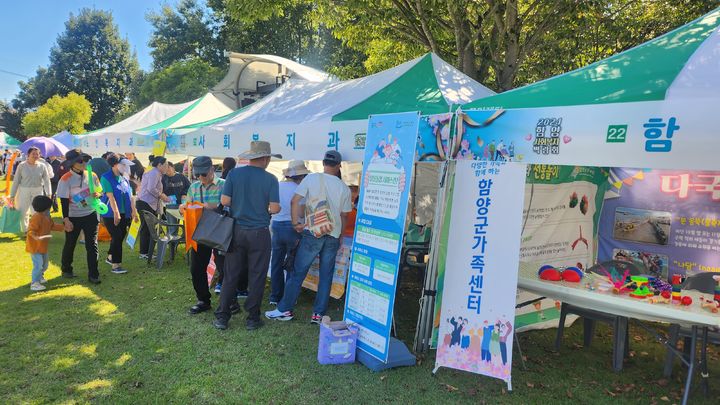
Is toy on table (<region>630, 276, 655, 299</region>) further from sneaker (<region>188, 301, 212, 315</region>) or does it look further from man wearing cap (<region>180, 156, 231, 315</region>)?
sneaker (<region>188, 301, 212, 315</region>)

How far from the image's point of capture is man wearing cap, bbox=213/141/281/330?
4.29 meters

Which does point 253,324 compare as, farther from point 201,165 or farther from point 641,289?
point 641,289

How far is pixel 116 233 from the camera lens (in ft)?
20.6

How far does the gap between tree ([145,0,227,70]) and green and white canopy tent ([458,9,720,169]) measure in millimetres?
33188

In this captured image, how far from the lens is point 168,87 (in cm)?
2859

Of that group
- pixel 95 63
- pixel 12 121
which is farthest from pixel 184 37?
pixel 12 121

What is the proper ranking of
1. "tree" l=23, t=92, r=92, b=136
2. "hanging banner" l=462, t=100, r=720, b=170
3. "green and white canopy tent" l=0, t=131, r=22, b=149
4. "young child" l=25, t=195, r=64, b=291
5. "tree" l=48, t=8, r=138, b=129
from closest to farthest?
"hanging banner" l=462, t=100, r=720, b=170, "young child" l=25, t=195, r=64, b=291, "tree" l=23, t=92, r=92, b=136, "green and white canopy tent" l=0, t=131, r=22, b=149, "tree" l=48, t=8, r=138, b=129

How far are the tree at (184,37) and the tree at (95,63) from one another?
4.20m

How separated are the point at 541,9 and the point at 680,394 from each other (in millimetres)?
6993

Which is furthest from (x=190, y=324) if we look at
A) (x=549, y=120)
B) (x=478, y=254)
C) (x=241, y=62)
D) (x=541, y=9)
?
(x=241, y=62)

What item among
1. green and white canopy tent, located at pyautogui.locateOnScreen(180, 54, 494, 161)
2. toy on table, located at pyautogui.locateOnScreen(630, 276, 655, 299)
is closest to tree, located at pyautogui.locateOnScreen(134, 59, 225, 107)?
green and white canopy tent, located at pyautogui.locateOnScreen(180, 54, 494, 161)

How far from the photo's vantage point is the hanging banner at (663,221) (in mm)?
4695

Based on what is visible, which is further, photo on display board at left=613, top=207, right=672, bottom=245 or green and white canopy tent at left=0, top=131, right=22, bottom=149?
green and white canopy tent at left=0, top=131, right=22, bottom=149

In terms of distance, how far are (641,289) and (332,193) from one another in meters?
2.71
